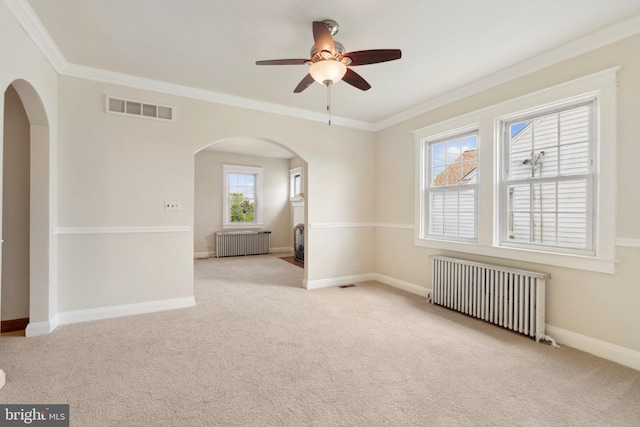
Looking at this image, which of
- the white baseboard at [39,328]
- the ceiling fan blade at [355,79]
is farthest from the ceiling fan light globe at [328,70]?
the white baseboard at [39,328]

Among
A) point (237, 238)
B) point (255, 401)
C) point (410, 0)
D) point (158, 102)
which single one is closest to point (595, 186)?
point (410, 0)

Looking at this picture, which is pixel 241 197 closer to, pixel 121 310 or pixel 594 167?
pixel 121 310

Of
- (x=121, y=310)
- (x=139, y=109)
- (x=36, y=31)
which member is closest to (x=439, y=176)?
(x=139, y=109)

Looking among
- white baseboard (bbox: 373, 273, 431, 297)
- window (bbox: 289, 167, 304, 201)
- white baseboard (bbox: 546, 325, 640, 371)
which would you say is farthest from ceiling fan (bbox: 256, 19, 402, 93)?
window (bbox: 289, 167, 304, 201)

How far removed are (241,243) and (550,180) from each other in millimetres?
6621

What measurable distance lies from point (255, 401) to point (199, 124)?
3215 mm

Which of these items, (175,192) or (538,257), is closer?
(538,257)

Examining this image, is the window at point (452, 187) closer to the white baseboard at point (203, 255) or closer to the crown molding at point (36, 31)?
the crown molding at point (36, 31)

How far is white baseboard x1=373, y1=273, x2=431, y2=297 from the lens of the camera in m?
4.17

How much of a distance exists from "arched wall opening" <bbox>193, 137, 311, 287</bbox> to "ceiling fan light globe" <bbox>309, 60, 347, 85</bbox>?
4533 mm

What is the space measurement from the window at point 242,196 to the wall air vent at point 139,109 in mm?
4178

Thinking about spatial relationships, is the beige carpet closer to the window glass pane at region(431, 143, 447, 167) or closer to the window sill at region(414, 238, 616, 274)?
the window sill at region(414, 238, 616, 274)

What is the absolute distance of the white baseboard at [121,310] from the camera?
312cm

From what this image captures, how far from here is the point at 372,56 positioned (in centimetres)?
221
